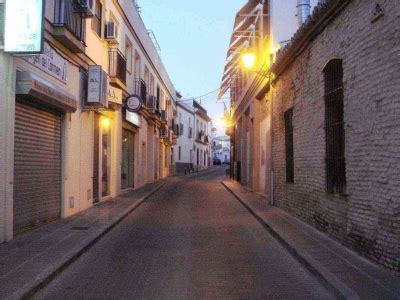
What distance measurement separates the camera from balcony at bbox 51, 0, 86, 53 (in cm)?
1090

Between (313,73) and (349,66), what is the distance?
2.53 metres

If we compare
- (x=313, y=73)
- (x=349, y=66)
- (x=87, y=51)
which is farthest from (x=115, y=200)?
(x=349, y=66)

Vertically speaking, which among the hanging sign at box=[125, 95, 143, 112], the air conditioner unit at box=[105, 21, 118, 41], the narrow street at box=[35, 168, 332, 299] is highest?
the air conditioner unit at box=[105, 21, 118, 41]

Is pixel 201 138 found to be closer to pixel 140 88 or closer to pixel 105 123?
pixel 140 88

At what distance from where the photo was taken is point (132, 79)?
74.0 ft

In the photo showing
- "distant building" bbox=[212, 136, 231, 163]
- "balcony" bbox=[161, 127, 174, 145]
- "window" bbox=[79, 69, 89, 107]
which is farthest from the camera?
"distant building" bbox=[212, 136, 231, 163]

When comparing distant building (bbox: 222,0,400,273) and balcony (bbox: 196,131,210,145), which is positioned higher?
balcony (bbox: 196,131,210,145)

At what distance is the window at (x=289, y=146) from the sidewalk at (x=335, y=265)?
8.10ft

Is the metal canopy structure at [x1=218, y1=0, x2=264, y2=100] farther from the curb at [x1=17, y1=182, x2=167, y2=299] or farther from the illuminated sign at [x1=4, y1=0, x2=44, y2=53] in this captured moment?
the illuminated sign at [x1=4, y1=0, x2=44, y2=53]

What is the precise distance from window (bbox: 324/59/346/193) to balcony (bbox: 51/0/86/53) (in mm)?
5449

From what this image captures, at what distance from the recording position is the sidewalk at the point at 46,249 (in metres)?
6.20

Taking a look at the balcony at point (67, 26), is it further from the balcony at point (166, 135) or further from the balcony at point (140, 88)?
the balcony at point (166, 135)

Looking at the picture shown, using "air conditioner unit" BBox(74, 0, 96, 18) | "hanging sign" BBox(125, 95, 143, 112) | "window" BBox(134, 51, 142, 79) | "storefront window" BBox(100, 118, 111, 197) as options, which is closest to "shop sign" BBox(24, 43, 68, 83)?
"air conditioner unit" BBox(74, 0, 96, 18)

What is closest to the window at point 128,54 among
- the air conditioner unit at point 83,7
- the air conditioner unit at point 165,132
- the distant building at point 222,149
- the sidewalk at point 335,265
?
the air conditioner unit at point 83,7
